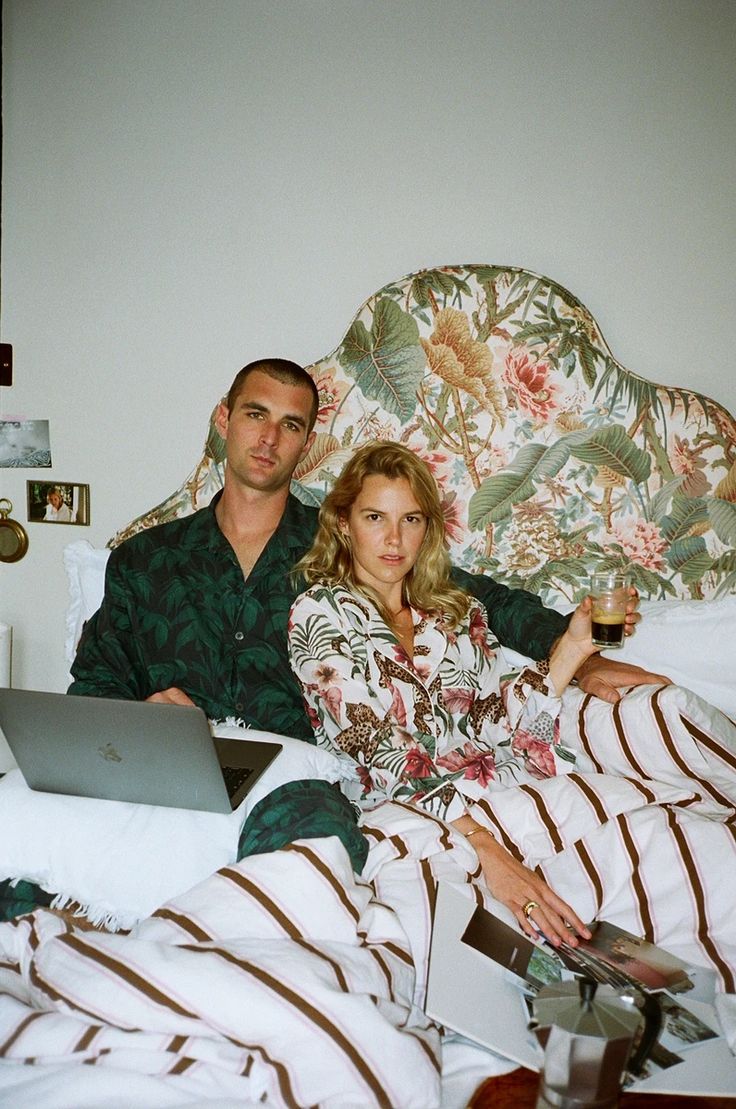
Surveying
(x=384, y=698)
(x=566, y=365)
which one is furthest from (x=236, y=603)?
(x=566, y=365)

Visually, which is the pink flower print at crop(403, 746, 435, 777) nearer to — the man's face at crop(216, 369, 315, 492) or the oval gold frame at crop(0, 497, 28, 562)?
the man's face at crop(216, 369, 315, 492)

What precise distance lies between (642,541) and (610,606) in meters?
0.53

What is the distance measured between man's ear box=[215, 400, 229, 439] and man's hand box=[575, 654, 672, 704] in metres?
1.16

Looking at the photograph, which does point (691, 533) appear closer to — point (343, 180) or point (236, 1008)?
point (343, 180)

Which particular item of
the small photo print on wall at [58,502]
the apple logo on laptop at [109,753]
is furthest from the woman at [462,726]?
the small photo print on wall at [58,502]

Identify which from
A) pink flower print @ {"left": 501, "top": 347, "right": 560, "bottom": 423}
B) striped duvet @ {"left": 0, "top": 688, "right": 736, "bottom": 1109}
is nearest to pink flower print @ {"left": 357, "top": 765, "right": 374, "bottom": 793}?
striped duvet @ {"left": 0, "top": 688, "right": 736, "bottom": 1109}

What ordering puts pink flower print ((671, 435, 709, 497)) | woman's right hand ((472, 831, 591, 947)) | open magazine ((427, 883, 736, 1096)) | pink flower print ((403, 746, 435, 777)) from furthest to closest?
pink flower print ((671, 435, 709, 497))
pink flower print ((403, 746, 435, 777))
woman's right hand ((472, 831, 591, 947))
open magazine ((427, 883, 736, 1096))

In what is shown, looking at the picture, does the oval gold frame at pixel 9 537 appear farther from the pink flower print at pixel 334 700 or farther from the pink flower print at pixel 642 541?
the pink flower print at pixel 642 541

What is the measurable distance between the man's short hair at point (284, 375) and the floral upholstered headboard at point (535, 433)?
0.05 meters

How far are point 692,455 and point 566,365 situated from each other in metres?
0.39

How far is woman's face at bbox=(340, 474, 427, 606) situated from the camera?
1889 millimetres

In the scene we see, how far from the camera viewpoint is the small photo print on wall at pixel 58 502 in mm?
2570

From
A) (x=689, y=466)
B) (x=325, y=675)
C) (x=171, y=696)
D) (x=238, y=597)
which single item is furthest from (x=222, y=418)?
(x=689, y=466)

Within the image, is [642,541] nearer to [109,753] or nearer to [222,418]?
[222,418]
